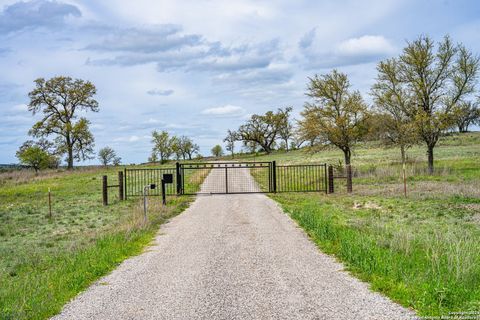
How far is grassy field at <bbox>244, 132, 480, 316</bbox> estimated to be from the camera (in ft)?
21.4

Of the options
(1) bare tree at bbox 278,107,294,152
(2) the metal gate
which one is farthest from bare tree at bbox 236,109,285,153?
(2) the metal gate

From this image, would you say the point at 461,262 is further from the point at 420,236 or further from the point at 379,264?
the point at 420,236

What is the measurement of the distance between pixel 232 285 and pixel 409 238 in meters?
5.08

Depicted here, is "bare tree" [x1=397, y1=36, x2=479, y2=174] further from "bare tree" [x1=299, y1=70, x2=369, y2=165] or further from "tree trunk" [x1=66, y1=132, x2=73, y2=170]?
"tree trunk" [x1=66, y1=132, x2=73, y2=170]

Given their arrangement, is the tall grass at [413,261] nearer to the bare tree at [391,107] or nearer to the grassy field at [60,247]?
the grassy field at [60,247]

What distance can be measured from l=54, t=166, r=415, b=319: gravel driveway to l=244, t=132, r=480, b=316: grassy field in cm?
37

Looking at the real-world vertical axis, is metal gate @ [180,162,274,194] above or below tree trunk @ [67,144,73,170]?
below

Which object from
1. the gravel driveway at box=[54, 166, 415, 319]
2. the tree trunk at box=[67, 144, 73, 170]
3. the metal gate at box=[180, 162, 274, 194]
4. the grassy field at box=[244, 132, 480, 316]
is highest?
the tree trunk at box=[67, 144, 73, 170]

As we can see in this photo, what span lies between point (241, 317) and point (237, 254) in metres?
3.95

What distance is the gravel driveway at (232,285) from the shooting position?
6.24 metres

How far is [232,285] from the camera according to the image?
748 cm

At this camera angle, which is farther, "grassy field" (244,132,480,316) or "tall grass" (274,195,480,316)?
"grassy field" (244,132,480,316)

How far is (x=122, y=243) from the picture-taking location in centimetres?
1133

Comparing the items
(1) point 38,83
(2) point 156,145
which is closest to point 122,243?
(1) point 38,83
